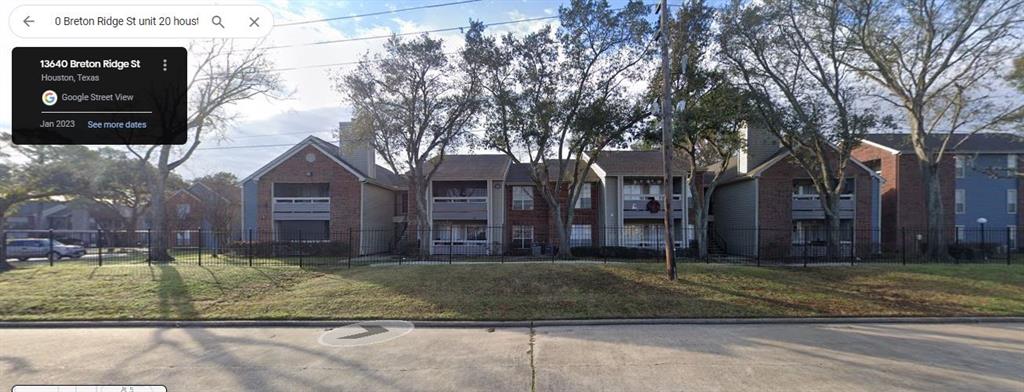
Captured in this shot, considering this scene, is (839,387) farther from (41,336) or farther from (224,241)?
(224,241)

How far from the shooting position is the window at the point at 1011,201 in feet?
99.8

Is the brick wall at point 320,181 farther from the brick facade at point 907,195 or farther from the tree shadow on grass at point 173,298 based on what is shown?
the brick facade at point 907,195

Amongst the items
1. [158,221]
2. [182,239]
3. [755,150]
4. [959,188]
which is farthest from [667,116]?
[182,239]

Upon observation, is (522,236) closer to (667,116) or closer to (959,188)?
(667,116)

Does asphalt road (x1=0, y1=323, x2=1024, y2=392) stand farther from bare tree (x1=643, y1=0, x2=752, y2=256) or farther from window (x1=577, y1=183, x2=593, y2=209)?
window (x1=577, y1=183, x2=593, y2=209)

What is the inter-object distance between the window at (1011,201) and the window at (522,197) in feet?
105

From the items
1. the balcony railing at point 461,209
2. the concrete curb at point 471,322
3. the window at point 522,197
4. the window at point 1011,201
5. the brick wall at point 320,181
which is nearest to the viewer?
the concrete curb at point 471,322

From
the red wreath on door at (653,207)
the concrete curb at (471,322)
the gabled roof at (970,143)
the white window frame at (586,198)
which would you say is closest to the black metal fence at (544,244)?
the white window frame at (586,198)

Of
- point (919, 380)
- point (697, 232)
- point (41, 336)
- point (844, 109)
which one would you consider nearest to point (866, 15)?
point (844, 109)

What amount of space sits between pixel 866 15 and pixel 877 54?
1.78m

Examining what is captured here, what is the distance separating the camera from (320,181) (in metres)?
28.5

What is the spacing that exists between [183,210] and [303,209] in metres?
19.5

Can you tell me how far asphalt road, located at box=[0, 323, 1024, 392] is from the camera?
557 centimetres

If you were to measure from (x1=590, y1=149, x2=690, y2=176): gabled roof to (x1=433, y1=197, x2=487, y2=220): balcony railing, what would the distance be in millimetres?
7633
